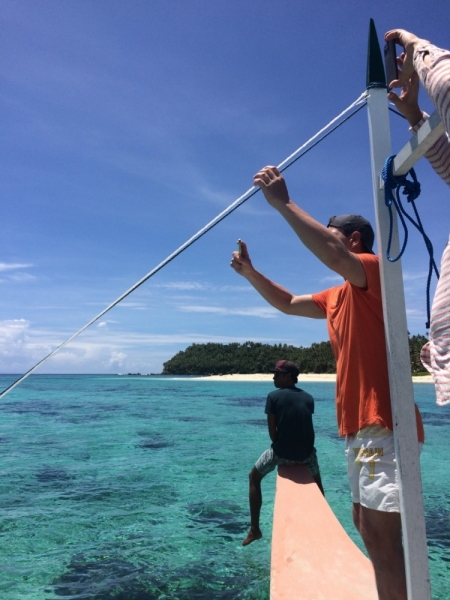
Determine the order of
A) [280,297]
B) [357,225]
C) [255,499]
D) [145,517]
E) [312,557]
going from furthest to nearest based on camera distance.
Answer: [145,517] < [255,499] < [312,557] < [280,297] < [357,225]

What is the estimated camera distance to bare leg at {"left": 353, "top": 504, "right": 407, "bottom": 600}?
6.07ft

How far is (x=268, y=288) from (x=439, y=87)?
1.70 metres

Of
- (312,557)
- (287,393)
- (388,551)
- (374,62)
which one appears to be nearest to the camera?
(388,551)

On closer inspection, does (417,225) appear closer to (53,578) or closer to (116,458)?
(53,578)

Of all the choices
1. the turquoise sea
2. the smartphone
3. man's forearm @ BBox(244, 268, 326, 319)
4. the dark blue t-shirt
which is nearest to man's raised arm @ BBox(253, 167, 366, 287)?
the smartphone

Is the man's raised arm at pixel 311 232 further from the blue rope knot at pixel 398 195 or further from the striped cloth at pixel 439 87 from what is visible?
the striped cloth at pixel 439 87

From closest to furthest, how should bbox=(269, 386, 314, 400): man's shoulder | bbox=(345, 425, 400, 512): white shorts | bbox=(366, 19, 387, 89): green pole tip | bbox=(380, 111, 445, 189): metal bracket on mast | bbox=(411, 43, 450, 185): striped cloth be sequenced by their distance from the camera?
bbox=(411, 43, 450, 185): striped cloth, bbox=(380, 111, 445, 189): metal bracket on mast, bbox=(345, 425, 400, 512): white shorts, bbox=(366, 19, 387, 89): green pole tip, bbox=(269, 386, 314, 400): man's shoulder

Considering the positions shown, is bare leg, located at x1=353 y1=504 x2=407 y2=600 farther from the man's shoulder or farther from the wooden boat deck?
the man's shoulder

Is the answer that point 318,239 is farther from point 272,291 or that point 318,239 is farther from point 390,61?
point 272,291

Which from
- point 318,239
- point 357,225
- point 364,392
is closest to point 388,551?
point 364,392

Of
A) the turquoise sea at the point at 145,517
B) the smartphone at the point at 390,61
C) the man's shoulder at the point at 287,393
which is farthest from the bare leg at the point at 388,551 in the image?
the man's shoulder at the point at 287,393

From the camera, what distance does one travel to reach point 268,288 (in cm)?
289

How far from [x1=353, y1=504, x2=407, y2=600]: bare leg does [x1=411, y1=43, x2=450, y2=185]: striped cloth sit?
1.32 m

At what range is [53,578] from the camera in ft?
15.3
